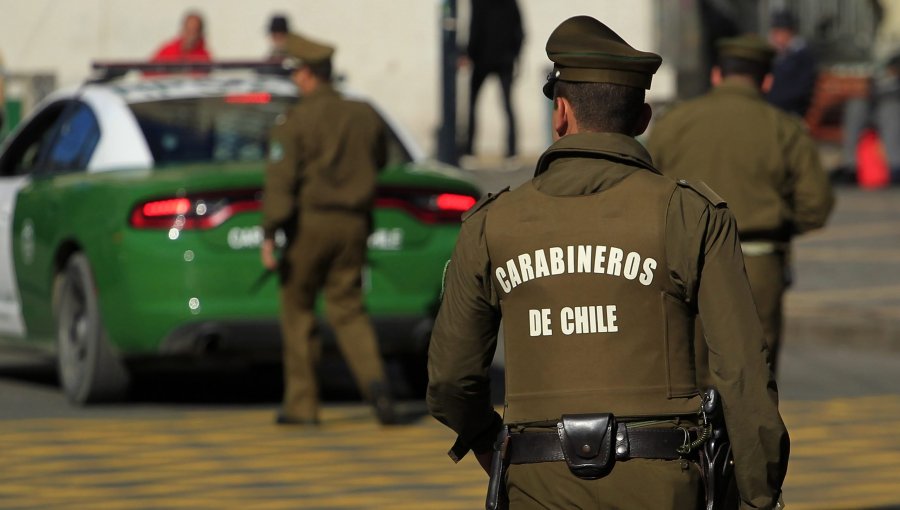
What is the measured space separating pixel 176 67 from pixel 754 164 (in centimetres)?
384

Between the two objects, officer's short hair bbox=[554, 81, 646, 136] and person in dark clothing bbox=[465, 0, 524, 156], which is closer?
officer's short hair bbox=[554, 81, 646, 136]

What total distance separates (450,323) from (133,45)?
71.1 ft

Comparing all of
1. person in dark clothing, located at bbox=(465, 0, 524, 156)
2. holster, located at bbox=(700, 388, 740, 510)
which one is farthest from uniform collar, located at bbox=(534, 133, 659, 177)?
person in dark clothing, located at bbox=(465, 0, 524, 156)

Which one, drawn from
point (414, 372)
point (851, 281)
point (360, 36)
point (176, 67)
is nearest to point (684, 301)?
point (414, 372)

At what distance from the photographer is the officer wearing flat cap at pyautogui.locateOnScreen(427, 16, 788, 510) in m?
4.05

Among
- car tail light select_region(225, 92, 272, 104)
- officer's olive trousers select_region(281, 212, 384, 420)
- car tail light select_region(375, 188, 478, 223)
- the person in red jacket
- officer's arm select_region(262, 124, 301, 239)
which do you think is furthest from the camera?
the person in red jacket

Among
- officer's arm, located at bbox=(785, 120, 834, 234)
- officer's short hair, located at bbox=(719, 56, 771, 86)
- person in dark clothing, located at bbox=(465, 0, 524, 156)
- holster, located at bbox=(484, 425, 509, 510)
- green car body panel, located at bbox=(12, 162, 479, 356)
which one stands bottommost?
person in dark clothing, located at bbox=(465, 0, 524, 156)

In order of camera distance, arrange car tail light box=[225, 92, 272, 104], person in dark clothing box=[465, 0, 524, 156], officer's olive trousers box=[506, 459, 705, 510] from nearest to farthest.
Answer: officer's olive trousers box=[506, 459, 705, 510], car tail light box=[225, 92, 272, 104], person in dark clothing box=[465, 0, 524, 156]

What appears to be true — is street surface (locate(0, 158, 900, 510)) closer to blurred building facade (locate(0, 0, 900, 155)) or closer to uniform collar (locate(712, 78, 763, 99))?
uniform collar (locate(712, 78, 763, 99))

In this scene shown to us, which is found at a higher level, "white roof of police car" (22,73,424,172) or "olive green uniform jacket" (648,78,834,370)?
"olive green uniform jacket" (648,78,834,370)

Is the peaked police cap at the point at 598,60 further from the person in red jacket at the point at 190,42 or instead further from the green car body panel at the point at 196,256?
the person in red jacket at the point at 190,42

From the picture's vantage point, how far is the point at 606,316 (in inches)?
161

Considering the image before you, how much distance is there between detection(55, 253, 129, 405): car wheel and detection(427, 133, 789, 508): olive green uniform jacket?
5.76m

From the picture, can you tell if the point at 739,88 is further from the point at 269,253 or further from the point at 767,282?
the point at 269,253
